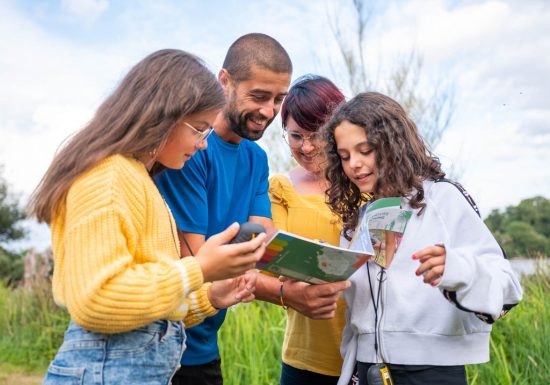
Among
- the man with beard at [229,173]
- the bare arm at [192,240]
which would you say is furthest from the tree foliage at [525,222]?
the bare arm at [192,240]

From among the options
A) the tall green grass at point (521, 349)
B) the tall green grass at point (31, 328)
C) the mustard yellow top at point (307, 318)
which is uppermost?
the mustard yellow top at point (307, 318)

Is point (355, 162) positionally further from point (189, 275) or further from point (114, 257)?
point (114, 257)

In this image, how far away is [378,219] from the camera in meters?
2.09

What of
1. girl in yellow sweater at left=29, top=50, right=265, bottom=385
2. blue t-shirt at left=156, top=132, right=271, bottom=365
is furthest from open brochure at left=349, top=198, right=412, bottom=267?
blue t-shirt at left=156, top=132, right=271, bottom=365

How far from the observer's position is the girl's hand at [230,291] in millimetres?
2043

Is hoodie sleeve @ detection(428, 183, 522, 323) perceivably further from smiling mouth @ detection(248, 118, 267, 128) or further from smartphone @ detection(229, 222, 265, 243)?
smiling mouth @ detection(248, 118, 267, 128)

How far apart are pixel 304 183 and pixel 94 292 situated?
1.53m

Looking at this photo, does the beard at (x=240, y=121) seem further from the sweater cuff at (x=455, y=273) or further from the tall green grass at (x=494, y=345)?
the tall green grass at (x=494, y=345)

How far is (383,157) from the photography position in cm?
222

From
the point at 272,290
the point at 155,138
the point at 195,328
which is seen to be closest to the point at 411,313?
the point at 272,290

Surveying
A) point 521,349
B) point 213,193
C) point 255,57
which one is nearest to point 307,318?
point 213,193

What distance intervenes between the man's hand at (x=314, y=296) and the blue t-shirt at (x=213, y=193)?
318mm

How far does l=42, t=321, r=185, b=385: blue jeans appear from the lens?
1535 mm

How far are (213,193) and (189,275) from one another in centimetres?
88
